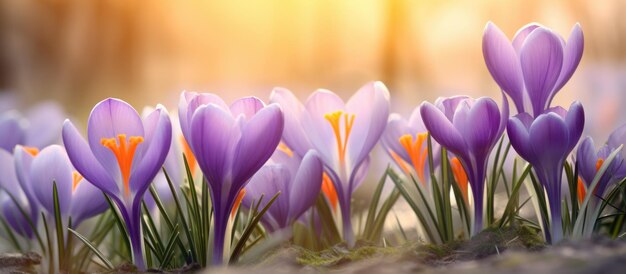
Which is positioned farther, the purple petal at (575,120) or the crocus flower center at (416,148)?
the crocus flower center at (416,148)

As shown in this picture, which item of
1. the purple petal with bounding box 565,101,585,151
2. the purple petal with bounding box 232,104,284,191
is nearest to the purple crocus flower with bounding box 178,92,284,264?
the purple petal with bounding box 232,104,284,191

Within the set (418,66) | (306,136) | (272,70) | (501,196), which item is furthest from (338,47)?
(306,136)

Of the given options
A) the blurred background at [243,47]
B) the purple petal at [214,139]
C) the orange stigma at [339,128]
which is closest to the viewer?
the purple petal at [214,139]

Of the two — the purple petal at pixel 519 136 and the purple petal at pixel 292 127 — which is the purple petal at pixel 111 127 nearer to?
the purple petal at pixel 292 127

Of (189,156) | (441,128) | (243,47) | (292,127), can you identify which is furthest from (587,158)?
(243,47)

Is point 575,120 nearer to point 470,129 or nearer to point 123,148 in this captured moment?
point 470,129

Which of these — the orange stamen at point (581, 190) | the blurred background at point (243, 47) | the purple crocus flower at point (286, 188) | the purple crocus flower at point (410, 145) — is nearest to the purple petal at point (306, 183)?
the purple crocus flower at point (286, 188)
